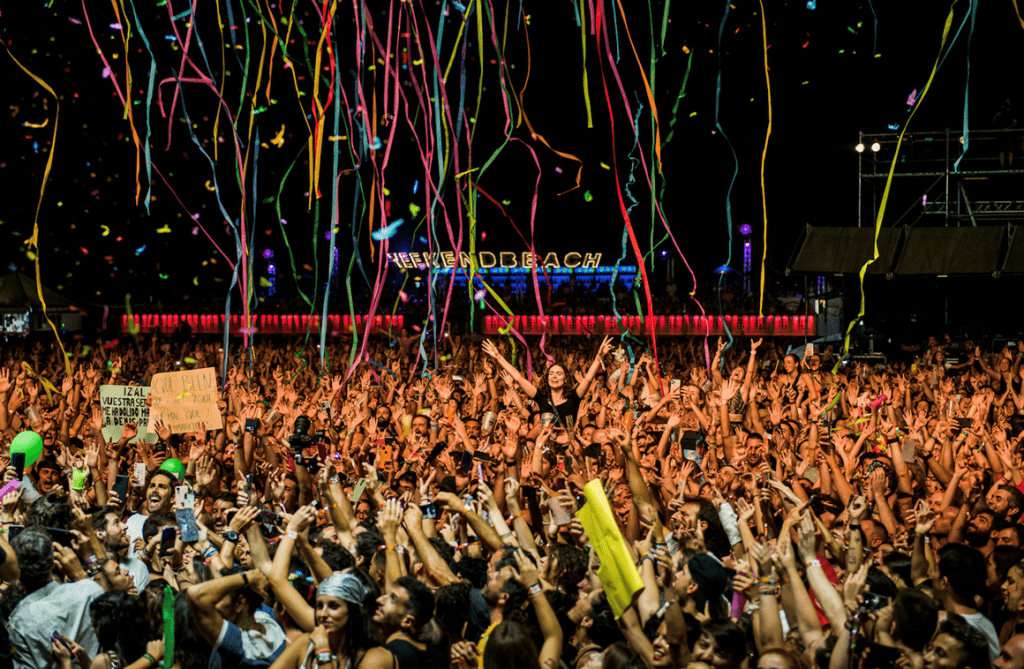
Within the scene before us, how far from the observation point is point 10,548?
12.3 ft

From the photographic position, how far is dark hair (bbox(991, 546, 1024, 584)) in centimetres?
404

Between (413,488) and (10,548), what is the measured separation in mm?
2193

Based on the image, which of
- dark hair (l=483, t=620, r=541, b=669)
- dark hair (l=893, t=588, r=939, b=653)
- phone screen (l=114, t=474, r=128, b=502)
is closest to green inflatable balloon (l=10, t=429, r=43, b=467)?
phone screen (l=114, t=474, r=128, b=502)

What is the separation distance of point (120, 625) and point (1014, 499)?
156 inches

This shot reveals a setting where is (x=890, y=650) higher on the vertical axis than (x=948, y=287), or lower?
lower

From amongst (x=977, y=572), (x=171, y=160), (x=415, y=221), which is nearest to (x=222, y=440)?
(x=977, y=572)

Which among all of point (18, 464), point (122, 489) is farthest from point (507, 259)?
point (122, 489)

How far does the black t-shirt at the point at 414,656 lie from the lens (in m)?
3.12

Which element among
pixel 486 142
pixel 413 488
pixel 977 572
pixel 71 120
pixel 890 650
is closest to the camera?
pixel 890 650

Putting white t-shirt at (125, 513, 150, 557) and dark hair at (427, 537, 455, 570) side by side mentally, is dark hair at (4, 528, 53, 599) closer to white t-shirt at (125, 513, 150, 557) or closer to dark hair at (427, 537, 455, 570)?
white t-shirt at (125, 513, 150, 557)

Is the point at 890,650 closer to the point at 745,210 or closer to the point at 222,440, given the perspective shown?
the point at 222,440

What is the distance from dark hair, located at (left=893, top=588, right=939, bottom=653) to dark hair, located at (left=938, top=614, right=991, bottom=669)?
0.11m

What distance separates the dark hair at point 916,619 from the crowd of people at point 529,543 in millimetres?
11

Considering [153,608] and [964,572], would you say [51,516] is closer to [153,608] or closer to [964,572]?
[153,608]
